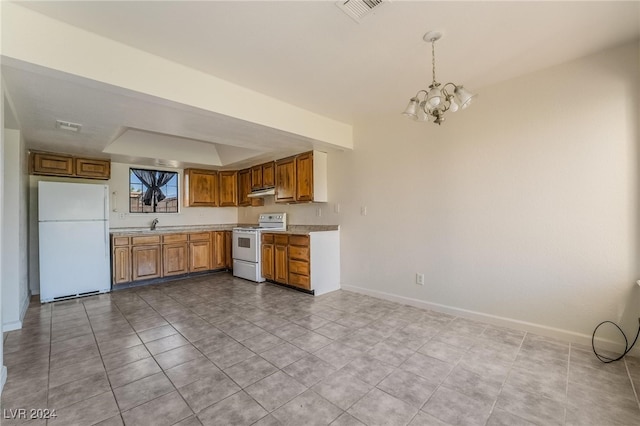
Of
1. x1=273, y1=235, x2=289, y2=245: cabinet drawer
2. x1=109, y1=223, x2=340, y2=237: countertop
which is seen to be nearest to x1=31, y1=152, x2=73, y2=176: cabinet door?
x1=109, y1=223, x2=340, y2=237: countertop

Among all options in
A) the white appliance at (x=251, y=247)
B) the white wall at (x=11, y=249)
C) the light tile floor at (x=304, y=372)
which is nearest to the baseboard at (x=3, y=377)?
the light tile floor at (x=304, y=372)

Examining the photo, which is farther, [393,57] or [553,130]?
[553,130]

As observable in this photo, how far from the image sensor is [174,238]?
16.6 ft

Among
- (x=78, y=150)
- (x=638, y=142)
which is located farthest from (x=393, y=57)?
(x=78, y=150)

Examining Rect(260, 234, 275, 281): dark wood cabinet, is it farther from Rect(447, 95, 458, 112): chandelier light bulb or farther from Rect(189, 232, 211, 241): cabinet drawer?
Rect(447, 95, 458, 112): chandelier light bulb

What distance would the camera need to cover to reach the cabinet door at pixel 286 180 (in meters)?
4.51

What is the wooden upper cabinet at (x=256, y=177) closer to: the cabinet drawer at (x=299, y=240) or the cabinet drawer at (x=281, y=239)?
the cabinet drawer at (x=281, y=239)

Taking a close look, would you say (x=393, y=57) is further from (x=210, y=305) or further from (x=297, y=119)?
(x=210, y=305)

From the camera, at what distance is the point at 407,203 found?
349 centimetres

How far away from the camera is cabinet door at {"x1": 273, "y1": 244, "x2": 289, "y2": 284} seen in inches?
171

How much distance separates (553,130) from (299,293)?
342 centimetres

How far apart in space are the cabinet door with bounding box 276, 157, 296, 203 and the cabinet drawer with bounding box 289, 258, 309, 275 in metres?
1.00

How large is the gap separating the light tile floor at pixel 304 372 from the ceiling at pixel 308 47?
2.09 metres

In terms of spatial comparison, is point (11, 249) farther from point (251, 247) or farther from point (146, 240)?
point (251, 247)
